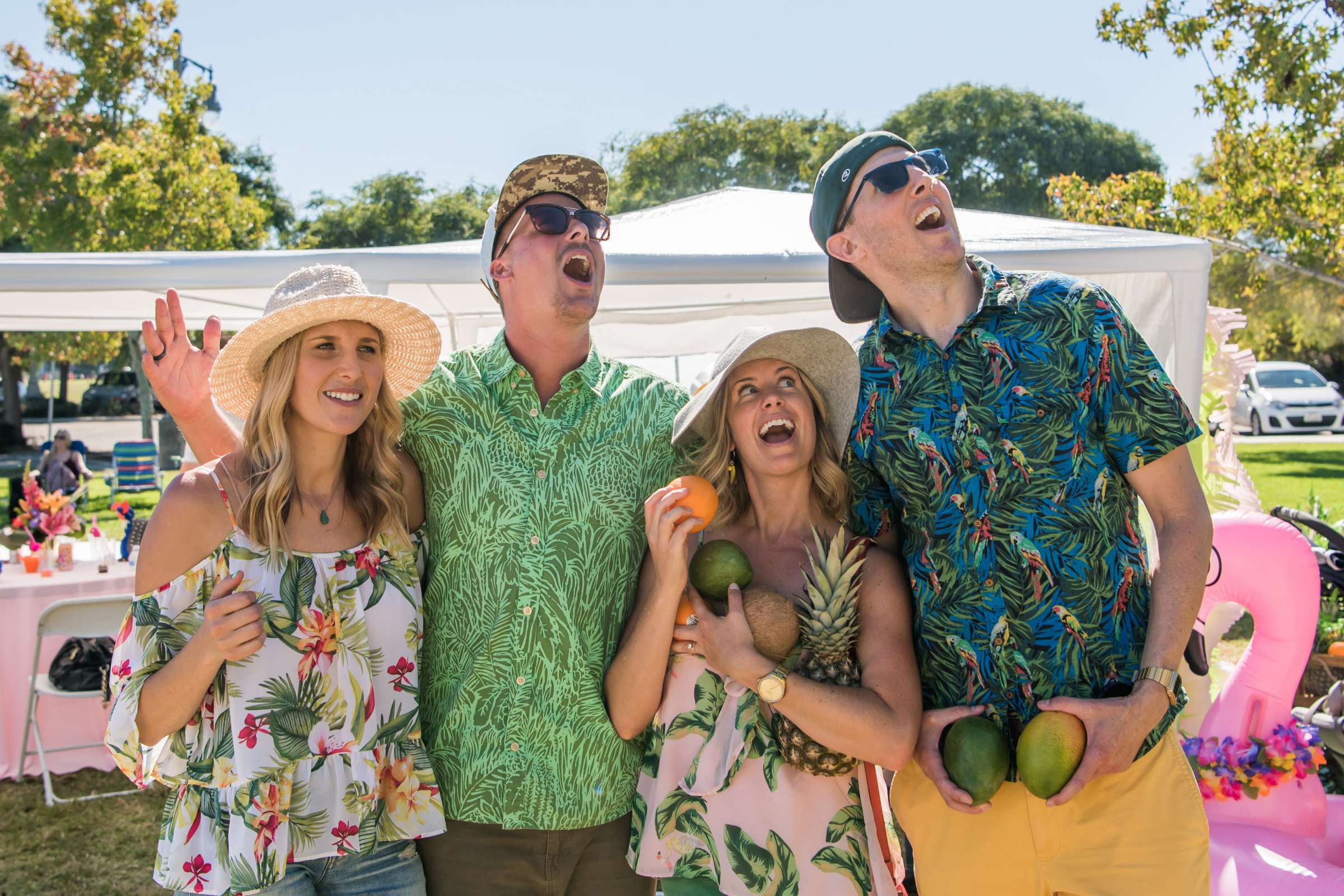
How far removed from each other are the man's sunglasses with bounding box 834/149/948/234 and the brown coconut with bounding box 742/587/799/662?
1051mm

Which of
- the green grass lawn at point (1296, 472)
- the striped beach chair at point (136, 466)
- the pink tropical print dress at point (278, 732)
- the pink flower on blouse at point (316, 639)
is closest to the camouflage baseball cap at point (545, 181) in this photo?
the pink tropical print dress at point (278, 732)

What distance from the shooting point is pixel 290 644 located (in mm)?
2484

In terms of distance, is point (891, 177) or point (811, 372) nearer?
point (891, 177)

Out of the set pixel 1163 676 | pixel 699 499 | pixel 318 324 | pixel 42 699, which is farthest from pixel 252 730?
pixel 42 699

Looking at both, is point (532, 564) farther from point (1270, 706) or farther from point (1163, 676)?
point (1270, 706)

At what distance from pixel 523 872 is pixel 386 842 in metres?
0.38

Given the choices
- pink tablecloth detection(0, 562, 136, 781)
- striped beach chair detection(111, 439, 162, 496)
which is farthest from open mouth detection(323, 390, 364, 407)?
striped beach chair detection(111, 439, 162, 496)

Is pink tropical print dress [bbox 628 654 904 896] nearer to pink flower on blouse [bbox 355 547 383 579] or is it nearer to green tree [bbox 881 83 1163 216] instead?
pink flower on blouse [bbox 355 547 383 579]

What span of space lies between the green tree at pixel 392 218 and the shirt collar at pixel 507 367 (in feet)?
124

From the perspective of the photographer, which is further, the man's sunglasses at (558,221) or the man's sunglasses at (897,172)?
the man's sunglasses at (558,221)

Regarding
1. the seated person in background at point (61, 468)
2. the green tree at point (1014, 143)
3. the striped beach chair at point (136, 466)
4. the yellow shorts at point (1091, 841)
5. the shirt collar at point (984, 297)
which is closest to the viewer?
the yellow shorts at point (1091, 841)

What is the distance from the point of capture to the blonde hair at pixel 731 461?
2.79 metres

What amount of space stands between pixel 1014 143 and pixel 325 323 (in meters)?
47.6

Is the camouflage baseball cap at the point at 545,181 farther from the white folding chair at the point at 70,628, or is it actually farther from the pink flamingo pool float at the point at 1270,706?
the white folding chair at the point at 70,628
